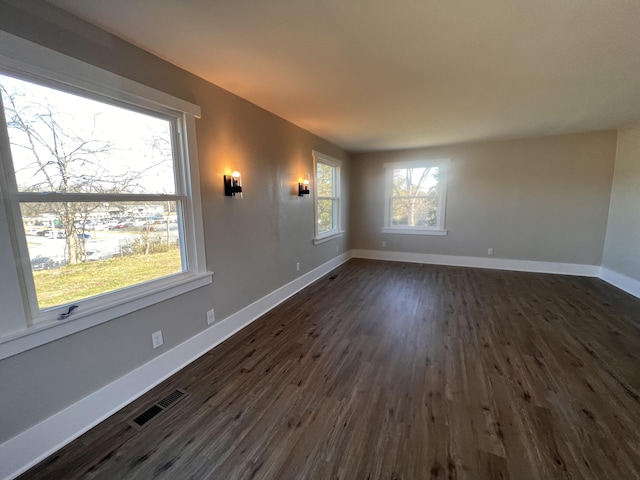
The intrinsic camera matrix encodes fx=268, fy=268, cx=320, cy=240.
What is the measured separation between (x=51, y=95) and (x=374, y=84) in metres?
2.34

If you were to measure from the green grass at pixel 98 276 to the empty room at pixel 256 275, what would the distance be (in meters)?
0.01

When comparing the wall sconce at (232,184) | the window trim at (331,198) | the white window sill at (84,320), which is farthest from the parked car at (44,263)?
the window trim at (331,198)

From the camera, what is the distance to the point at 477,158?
5.20 m

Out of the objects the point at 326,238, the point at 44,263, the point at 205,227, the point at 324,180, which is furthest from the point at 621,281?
the point at 44,263

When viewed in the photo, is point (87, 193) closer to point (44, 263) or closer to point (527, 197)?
point (44, 263)

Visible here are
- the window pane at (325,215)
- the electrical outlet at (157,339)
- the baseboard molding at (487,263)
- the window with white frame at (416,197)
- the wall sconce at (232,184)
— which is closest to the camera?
the electrical outlet at (157,339)

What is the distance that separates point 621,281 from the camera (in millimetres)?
4059

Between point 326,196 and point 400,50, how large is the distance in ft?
10.8

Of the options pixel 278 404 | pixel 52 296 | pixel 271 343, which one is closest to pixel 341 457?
pixel 278 404

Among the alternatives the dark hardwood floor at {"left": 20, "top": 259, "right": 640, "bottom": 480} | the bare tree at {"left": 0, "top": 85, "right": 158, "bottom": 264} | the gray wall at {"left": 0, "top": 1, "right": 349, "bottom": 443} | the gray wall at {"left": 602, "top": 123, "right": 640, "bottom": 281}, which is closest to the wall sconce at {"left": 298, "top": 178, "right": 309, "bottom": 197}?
the gray wall at {"left": 0, "top": 1, "right": 349, "bottom": 443}

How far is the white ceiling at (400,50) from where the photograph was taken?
5.01 feet

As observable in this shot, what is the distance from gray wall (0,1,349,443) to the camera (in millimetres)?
1461

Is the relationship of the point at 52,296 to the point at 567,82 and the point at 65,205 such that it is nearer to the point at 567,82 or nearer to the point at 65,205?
the point at 65,205

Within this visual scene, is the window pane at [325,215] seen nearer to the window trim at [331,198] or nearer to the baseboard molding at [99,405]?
the window trim at [331,198]
